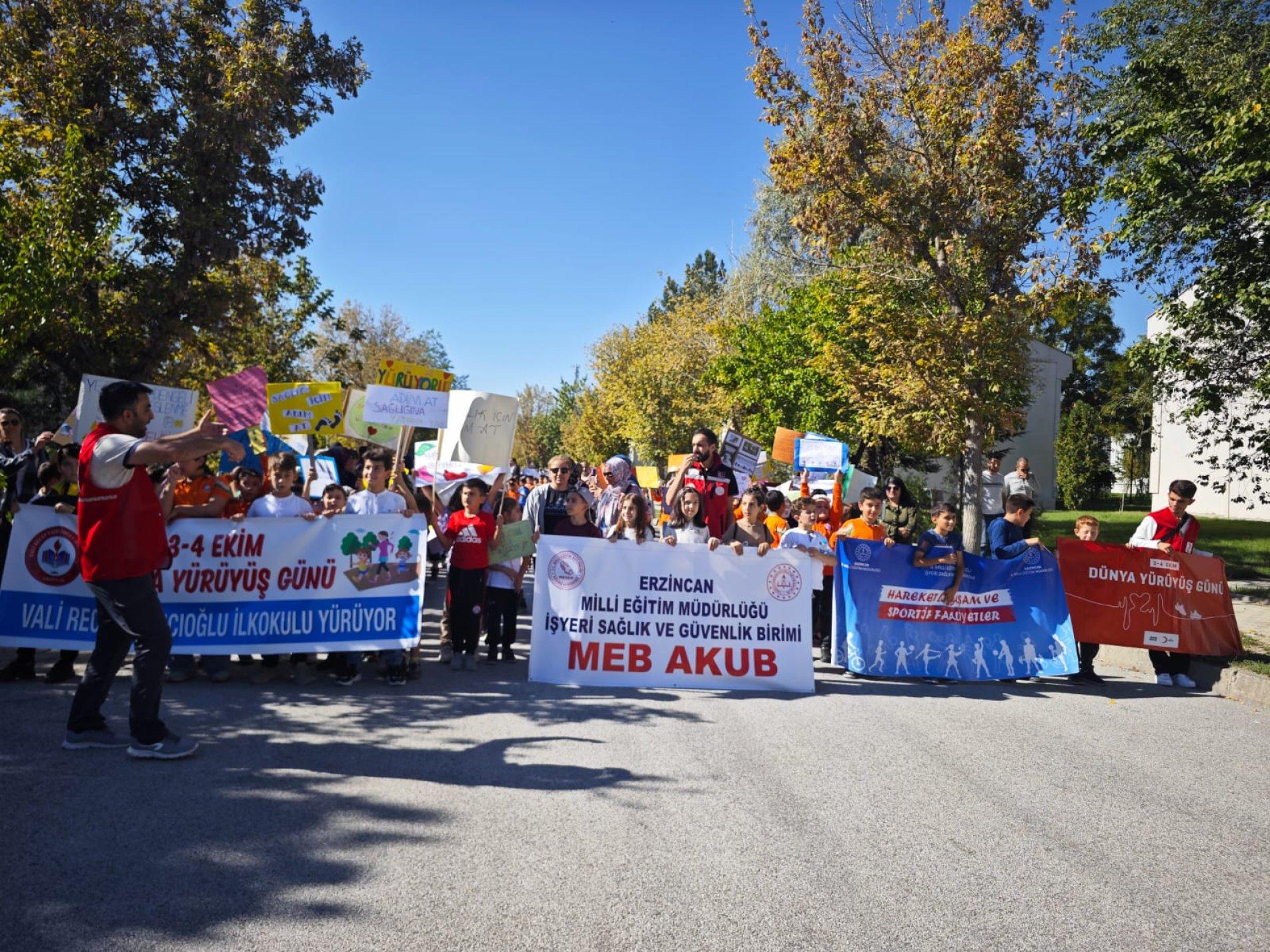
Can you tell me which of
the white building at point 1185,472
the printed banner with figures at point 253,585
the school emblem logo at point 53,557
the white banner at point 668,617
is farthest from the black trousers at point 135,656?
the white building at point 1185,472

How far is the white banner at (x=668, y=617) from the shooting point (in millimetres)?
8180

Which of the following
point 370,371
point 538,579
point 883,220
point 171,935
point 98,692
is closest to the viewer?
point 171,935

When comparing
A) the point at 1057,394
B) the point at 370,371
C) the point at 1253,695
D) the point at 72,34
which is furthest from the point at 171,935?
the point at 1057,394

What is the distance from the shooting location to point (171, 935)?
341 cm

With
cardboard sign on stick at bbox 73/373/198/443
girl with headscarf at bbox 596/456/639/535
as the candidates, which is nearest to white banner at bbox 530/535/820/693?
girl with headscarf at bbox 596/456/639/535

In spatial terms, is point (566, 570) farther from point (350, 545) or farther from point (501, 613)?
point (350, 545)

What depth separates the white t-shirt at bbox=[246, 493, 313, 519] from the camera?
802 centimetres

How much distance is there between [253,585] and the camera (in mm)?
7812

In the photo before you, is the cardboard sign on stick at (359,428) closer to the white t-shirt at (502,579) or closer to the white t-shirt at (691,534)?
the white t-shirt at (502,579)

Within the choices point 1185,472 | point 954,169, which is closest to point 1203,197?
point 954,169

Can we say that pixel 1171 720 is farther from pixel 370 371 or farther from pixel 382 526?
pixel 370 371

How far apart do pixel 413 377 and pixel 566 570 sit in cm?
283

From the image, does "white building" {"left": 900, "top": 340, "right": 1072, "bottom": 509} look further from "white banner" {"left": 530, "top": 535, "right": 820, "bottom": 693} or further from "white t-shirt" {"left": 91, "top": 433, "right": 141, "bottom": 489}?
"white t-shirt" {"left": 91, "top": 433, "right": 141, "bottom": 489}

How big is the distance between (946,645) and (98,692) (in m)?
6.84
